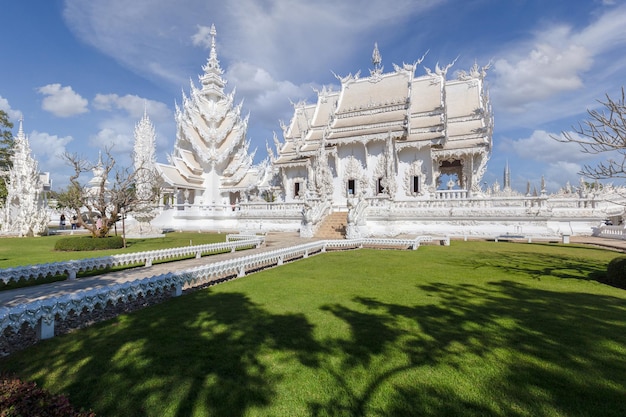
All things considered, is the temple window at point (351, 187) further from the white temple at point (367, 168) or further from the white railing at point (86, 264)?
A: the white railing at point (86, 264)

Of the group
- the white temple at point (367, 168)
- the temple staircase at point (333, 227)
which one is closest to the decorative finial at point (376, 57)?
the white temple at point (367, 168)

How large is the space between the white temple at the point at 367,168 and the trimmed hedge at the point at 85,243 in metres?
9.30

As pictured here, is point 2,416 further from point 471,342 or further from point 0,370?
point 471,342

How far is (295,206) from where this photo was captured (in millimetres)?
23203

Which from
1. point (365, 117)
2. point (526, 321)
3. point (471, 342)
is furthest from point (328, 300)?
point (365, 117)

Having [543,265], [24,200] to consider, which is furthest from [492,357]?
[24,200]

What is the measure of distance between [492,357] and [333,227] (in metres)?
15.8

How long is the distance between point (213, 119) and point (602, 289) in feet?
114

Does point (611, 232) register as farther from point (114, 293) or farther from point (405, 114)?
point (114, 293)

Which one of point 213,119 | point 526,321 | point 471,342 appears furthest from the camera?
point 213,119

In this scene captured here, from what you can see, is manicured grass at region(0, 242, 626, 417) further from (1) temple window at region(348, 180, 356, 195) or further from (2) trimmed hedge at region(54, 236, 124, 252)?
(1) temple window at region(348, 180, 356, 195)

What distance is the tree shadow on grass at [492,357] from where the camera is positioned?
8.98 ft

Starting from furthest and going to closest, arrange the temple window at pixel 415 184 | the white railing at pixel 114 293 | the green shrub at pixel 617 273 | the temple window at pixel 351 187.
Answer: the temple window at pixel 351 187, the temple window at pixel 415 184, the green shrub at pixel 617 273, the white railing at pixel 114 293

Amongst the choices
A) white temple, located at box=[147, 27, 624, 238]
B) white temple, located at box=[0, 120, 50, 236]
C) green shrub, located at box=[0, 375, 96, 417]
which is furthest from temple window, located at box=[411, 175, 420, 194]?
white temple, located at box=[0, 120, 50, 236]
